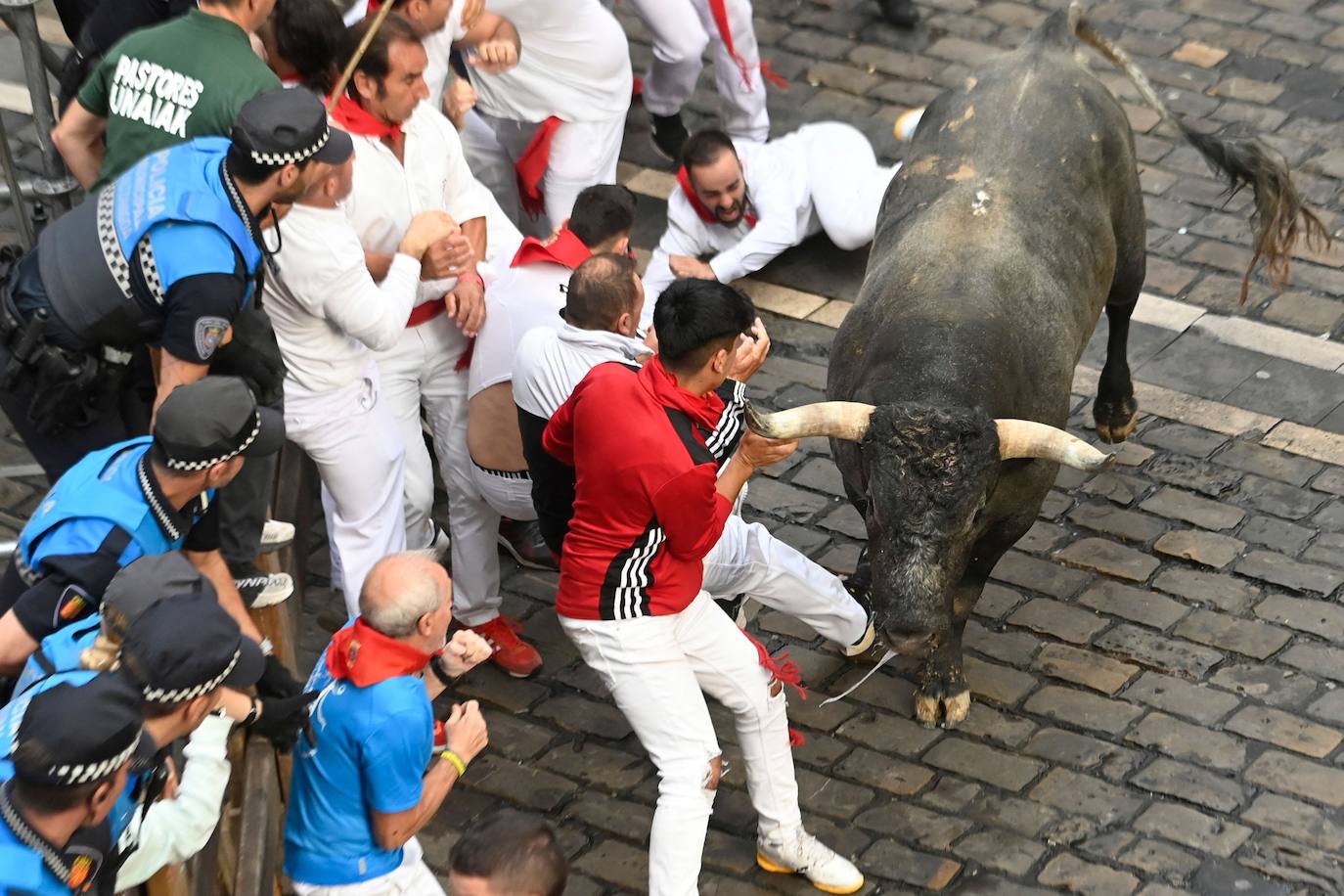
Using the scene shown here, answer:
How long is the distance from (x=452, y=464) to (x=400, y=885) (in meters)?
2.38

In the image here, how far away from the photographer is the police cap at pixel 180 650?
390 centimetres

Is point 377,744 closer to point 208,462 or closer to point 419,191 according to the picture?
point 208,462

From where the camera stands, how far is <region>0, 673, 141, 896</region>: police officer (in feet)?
11.7

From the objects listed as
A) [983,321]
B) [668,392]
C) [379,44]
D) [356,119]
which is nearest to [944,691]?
[983,321]

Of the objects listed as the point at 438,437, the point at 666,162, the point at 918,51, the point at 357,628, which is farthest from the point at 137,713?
the point at 918,51

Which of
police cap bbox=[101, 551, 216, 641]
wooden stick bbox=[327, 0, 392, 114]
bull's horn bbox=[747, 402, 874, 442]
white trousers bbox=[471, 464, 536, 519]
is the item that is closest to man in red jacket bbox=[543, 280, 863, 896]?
bull's horn bbox=[747, 402, 874, 442]

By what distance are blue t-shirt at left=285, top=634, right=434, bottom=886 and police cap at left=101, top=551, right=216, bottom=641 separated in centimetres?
58

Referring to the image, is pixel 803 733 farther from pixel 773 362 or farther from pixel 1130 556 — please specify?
pixel 773 362

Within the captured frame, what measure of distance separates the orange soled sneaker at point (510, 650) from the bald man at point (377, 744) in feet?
6.78

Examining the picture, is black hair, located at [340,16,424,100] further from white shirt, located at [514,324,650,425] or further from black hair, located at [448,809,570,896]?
black hair, located at [448,809,570,896]

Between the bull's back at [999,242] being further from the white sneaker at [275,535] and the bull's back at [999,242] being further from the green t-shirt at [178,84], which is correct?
the green t-shirt at [178,84]

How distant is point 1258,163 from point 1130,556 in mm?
2208

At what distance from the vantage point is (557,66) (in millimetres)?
8906

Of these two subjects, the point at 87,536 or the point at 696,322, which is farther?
the point at 696,322
